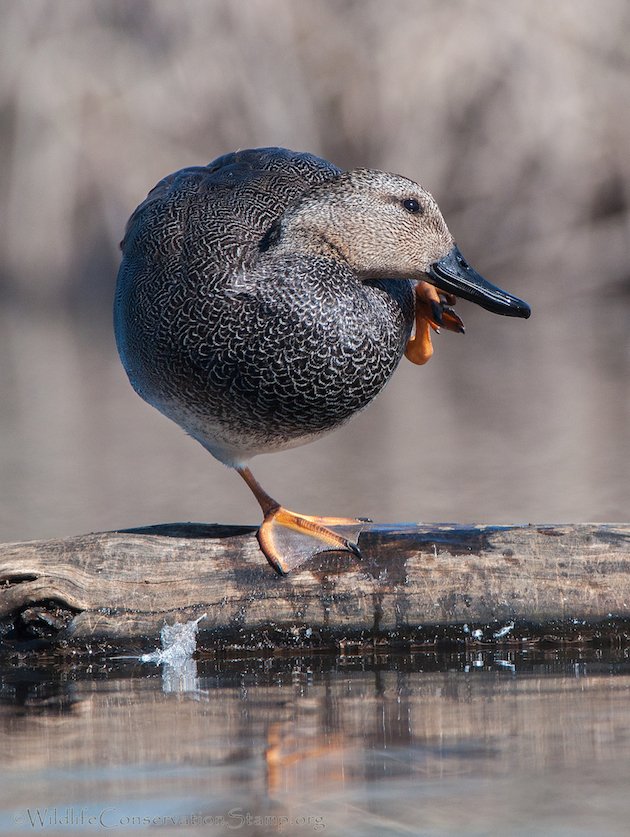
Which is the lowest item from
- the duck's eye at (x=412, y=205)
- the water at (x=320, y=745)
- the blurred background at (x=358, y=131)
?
the water at (x=320, y=745)

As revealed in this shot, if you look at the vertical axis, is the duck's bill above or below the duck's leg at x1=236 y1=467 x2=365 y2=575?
above

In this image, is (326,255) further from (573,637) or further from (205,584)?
(573,637)

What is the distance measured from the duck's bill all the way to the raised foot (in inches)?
29.3

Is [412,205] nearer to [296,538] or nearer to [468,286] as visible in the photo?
[468,286]

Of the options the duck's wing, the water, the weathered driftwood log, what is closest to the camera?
the water

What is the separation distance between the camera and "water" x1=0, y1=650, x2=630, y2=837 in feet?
8.54

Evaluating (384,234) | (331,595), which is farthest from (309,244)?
(331,595)

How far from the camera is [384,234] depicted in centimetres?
415

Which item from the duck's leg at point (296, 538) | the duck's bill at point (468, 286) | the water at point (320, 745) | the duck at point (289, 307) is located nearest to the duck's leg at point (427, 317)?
the duck at point (289, 307)

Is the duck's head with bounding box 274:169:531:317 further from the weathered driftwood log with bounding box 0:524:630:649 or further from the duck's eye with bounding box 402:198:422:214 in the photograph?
the weathered driftwood log with bounding box 0:524:630:649

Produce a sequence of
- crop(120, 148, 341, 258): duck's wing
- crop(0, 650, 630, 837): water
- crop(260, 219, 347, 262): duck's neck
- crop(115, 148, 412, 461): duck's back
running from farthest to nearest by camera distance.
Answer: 1. crop(120, 148, 341, 258): duck's wing
2. crop(260, 219, 347, 262): duck's neck
3. crop(115, 148, 412, 461): duck's back
4. crop(0, 650, 630, 837): water

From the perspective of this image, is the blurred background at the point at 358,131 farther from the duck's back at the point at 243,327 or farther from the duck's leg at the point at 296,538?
the duck's leg at the point at 296,538

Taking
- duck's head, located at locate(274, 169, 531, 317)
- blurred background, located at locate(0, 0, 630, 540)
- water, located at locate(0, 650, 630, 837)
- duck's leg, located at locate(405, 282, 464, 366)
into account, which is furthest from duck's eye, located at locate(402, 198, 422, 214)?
blurred background, located at locate(0, 0, 630, 540)

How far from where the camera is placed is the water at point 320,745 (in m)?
2.60
